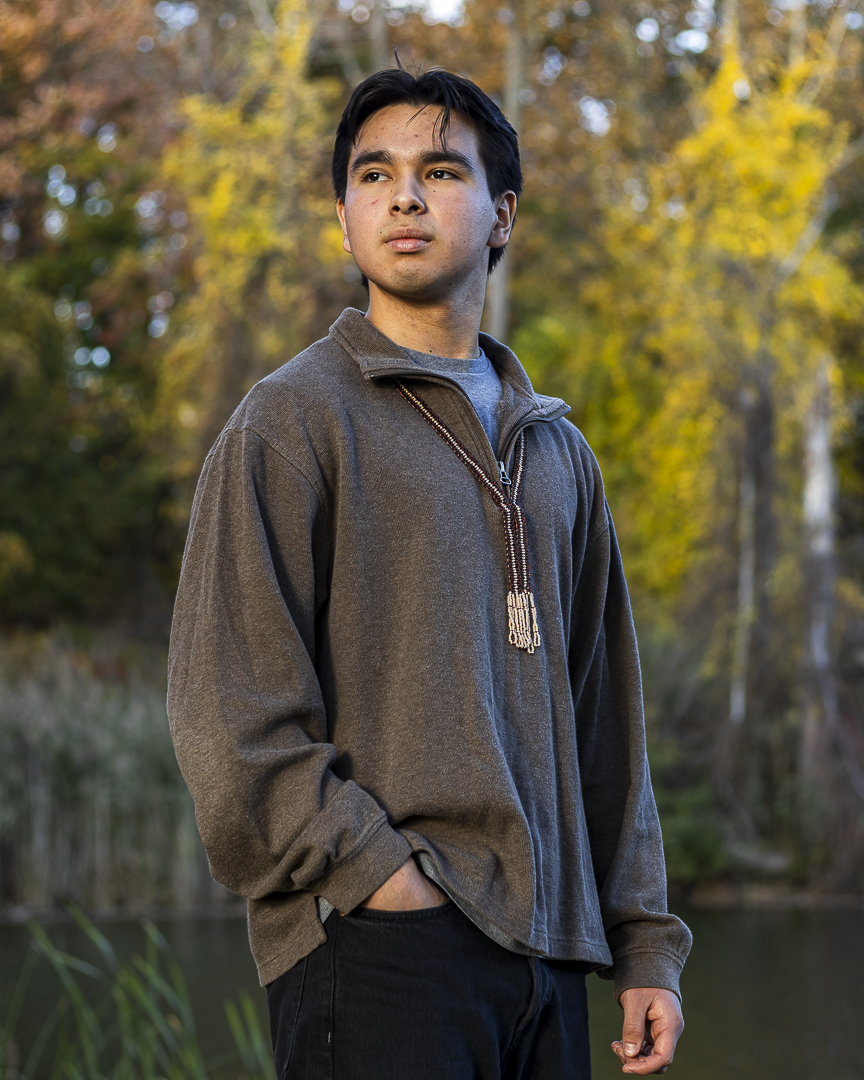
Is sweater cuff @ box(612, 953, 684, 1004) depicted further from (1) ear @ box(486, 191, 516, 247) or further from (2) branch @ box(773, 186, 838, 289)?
(2) branch @ box(773, 186, 838, 289)

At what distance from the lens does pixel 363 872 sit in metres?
1.26

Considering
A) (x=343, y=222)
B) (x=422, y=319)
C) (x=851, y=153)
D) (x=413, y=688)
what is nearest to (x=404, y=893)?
(x=413, y=688)

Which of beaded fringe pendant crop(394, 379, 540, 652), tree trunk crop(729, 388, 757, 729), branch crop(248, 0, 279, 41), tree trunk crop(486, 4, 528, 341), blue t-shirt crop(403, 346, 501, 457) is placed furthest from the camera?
branch crop(248, 0, 279, 41)

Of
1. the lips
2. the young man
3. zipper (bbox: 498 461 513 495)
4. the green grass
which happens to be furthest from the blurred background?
the lips

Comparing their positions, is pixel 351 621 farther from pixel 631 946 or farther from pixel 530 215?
pixel 530 215

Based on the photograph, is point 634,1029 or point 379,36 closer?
point 634,1029

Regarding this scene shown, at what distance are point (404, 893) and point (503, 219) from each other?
0.85 m

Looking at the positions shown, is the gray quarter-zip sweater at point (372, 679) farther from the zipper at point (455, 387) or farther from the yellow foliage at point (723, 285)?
the yellow foliage at point (723, 285)

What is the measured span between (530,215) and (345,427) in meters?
13.6

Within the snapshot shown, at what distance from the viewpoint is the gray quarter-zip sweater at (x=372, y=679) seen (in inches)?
50.5

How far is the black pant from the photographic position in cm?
127

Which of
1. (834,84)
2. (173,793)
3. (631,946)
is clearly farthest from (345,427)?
(834,84)

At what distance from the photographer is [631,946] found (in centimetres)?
156

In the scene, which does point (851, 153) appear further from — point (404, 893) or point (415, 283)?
point (404, 893)
